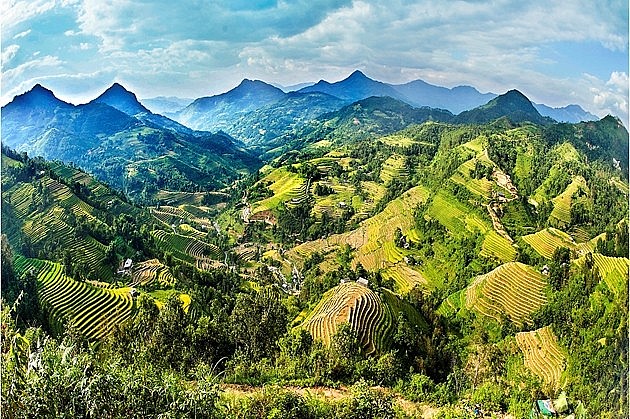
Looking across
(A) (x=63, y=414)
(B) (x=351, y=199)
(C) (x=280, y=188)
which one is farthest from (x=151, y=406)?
(C) (x=280, y=188)

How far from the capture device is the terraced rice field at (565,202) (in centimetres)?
2806

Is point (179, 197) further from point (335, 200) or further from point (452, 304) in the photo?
point (452, 304)

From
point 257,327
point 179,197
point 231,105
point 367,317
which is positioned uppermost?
point 257,327

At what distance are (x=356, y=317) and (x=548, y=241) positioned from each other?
14306 mm

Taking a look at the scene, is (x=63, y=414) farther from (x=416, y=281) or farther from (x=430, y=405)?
(x=416, y=281)

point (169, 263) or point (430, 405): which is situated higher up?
point (430, 405)

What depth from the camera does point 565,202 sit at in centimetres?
2927

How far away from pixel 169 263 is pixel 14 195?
271 inches

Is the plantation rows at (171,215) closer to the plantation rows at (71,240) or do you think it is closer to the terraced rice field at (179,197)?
the terraced rice field at (179,197)

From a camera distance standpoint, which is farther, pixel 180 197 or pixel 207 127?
pixel 207 127

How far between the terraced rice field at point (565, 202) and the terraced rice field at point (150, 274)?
20626 millimetres

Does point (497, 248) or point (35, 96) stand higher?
point (35, 96)

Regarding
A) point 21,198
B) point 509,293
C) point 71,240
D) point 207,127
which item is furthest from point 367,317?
point 207,127

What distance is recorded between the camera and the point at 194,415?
15.1ft
